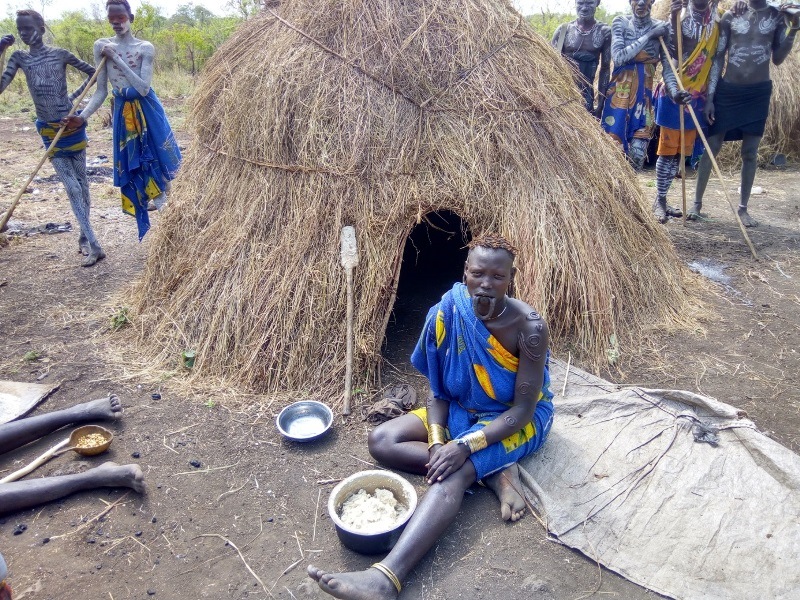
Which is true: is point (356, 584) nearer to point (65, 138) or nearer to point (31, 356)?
point (31, 356)

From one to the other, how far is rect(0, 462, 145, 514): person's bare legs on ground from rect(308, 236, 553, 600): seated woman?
1178 mm

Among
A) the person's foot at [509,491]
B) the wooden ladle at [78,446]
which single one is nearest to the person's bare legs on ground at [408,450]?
the person's foot at [509,491]

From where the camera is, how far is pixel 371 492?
8.71 ft

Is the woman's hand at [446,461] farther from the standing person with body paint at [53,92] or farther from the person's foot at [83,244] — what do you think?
the person's foot at [83,244]

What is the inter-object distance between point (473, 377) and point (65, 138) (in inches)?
179

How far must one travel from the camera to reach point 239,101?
405 cm

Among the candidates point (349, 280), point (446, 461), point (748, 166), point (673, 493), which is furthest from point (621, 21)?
point (446, 461)

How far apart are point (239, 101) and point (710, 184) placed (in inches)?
270

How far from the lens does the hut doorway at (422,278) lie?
411 centimetres

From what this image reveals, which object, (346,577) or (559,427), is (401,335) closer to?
(559,427)

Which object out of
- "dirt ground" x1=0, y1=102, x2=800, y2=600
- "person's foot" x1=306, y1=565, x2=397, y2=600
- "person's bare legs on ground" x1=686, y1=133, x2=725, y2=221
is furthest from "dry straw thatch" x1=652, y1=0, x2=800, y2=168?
"person's foot" x1=306, y1=565, x2=397, y2=600

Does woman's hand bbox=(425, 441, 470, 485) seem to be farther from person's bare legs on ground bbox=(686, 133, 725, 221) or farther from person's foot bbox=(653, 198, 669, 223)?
person's bare legs on ground bbox=(686, 133, 725, 221)

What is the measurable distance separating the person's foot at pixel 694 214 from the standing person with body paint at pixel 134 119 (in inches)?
216

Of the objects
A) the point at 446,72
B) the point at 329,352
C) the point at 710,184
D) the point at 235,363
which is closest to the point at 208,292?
the point at 235,363
